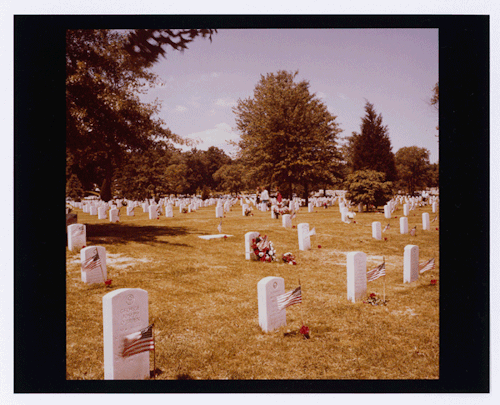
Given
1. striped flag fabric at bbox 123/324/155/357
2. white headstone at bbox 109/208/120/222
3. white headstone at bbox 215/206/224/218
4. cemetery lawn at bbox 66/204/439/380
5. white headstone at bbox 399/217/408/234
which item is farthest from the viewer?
white headstone at bbox 215/206/224/218

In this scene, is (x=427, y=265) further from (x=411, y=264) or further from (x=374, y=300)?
(x=374, y=300)

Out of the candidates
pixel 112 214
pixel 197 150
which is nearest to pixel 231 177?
pixel 197 150

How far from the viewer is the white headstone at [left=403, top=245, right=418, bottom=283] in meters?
4.85

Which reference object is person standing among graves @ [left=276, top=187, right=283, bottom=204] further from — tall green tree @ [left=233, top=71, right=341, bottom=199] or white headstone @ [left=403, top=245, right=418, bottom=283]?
white headstone @ [left=403, top=245, right=418, bottom=283]

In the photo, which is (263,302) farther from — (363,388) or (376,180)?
(376,180)

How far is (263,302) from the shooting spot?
3.71 meters

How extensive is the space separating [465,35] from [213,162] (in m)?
Answer: 3.77

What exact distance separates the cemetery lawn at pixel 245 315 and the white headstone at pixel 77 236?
9 centimetres

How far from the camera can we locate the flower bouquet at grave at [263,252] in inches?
233

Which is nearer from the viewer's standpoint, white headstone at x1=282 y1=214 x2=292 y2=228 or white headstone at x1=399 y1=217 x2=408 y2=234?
white headstone at x1=399 y1=217 x2=408 y2=234

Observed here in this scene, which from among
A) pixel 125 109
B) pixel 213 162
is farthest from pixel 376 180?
pixel 125 109

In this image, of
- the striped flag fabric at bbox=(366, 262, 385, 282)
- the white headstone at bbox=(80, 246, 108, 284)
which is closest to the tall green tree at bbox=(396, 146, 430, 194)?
the striped flag fabric at bbox=(366, 262, 385, 282)

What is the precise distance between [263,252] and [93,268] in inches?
114

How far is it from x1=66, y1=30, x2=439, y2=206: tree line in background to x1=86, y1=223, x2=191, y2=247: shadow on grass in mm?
616
